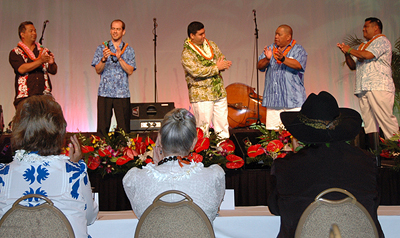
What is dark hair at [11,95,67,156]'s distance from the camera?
160cm

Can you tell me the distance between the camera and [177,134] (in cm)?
167

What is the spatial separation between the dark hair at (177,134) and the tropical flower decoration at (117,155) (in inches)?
53.3

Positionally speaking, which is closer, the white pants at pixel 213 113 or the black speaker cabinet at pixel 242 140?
the black speaker cabinet at pixel 242 140

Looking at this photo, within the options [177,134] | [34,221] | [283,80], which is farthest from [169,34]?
[34,221]

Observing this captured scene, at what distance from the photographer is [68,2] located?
712 cm

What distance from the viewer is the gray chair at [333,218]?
130cm

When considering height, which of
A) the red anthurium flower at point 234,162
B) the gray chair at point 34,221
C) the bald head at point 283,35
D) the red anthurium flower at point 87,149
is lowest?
the red anthurium flower at point 234,162

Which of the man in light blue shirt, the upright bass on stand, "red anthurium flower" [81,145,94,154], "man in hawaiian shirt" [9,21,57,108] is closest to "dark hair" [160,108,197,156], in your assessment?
"red anthurium flower" [81,145,94,154]

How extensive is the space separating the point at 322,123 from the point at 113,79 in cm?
323

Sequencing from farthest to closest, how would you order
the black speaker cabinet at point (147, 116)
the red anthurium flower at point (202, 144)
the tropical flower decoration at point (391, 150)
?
the black speaker cabinet at point (147, 116), the tropical flower decoration at point (391, 150), the red anthurium flower at point (202, 144)

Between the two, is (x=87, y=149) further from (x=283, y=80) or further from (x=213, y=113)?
(x=283, y=80)

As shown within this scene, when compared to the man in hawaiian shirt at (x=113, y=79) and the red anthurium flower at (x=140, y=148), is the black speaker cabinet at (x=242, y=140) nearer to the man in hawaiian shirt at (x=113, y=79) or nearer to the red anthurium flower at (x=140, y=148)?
the red anthurium flower at (x=140, y=148)

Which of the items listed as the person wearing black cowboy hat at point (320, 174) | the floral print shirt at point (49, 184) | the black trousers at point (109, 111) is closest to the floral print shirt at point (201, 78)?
the black trousers at point (109, 111)

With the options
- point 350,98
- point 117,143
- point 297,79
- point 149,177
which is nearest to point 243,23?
point 350,98
